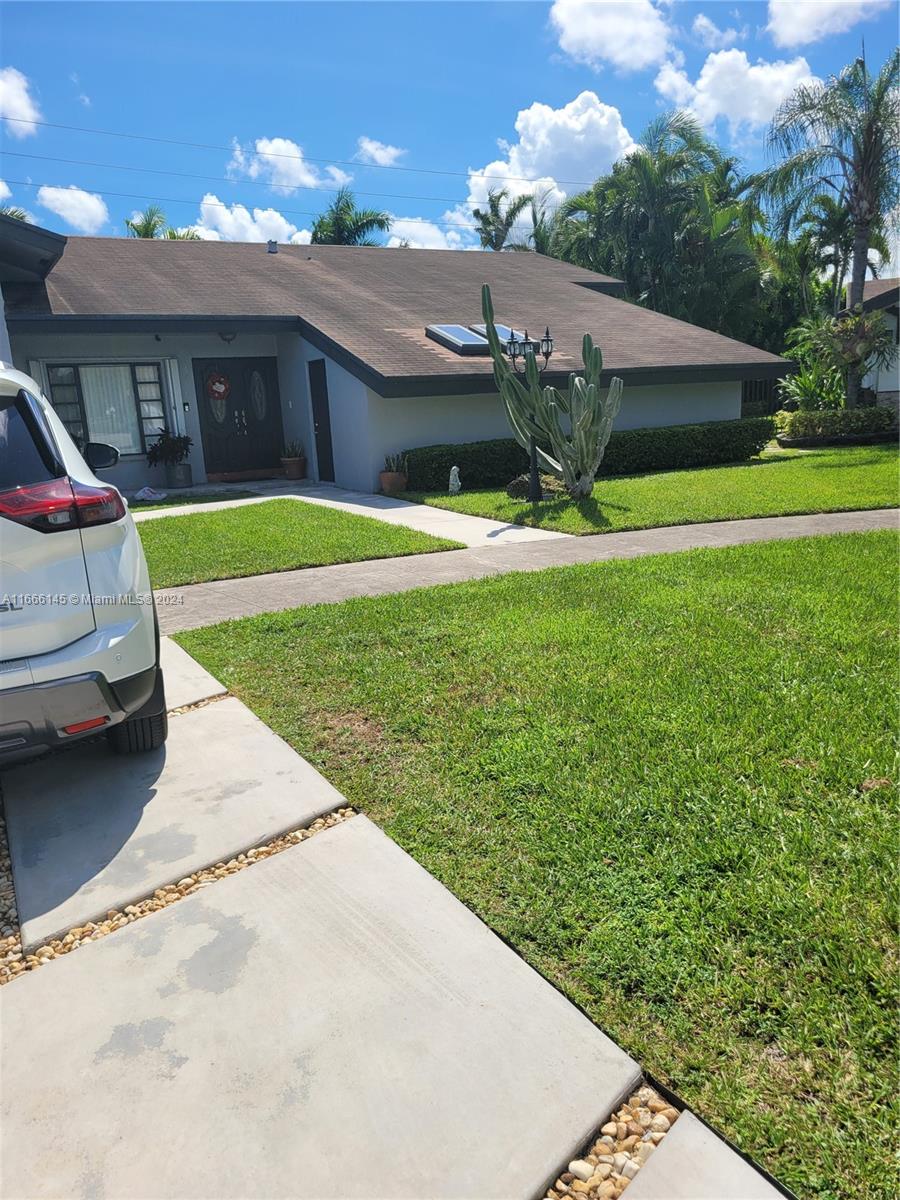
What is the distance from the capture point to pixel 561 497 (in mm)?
11734

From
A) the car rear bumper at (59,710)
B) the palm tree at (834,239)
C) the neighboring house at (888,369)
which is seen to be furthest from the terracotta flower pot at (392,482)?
the palm tree at (834,239)

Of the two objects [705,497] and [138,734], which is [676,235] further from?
[138,734]

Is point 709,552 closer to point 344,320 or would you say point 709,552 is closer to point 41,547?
point 41,547

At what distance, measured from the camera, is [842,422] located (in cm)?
1792

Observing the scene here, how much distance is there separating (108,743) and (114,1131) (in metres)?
2.28

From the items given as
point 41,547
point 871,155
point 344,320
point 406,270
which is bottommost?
point 41,547

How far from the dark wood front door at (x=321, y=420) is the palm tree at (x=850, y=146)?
12270 millimetres

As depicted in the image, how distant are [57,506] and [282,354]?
14446 mm

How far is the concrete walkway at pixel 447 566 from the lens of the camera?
6.61m

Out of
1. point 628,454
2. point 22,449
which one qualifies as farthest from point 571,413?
point 22,449

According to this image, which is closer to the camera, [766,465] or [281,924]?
[281,924]

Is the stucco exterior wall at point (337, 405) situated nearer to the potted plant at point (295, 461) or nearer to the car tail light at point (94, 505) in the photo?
the potted plant at point (295, 461)

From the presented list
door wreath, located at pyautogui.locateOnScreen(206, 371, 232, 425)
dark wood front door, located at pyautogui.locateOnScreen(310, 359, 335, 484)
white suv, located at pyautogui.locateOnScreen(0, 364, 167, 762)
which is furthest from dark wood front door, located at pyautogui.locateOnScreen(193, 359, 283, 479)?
white suv, located at pyautogui.locateOnScreen(0, 364, 167, 762)

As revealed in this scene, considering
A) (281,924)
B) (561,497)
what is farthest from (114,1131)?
(561,497)
